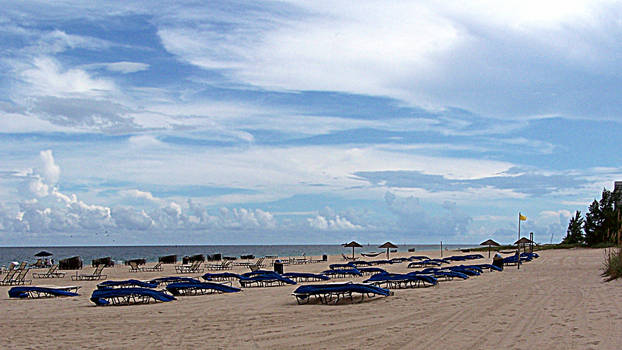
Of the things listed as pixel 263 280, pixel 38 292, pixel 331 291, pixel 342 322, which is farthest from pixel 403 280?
pixel 38 292

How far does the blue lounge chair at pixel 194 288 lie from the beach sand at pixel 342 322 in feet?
3.82

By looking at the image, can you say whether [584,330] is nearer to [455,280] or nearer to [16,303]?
[455,280]

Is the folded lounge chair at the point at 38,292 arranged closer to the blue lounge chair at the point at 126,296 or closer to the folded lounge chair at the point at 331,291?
the blue lounge chair at the point at 126,296

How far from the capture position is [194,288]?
1477cm

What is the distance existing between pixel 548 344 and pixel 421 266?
21.1 meters

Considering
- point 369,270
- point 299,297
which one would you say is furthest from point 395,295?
point 369,270

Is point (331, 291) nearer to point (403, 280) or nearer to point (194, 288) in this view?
point (403, 280)

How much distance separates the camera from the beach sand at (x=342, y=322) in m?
7.55

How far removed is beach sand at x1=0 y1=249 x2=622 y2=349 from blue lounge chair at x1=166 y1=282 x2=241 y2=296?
3.82 feet

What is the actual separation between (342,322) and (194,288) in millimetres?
6525

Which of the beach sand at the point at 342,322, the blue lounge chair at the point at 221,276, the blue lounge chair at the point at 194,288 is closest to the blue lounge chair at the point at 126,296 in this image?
the beach sand at the point at 342,322

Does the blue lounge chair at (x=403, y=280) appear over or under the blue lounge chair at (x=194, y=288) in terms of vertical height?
over

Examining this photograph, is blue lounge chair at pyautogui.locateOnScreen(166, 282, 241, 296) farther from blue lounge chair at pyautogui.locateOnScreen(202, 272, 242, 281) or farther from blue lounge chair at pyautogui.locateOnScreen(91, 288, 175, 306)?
blue lounge chair at pyautogui.locateOnScreen(202, 272, 242, 281)

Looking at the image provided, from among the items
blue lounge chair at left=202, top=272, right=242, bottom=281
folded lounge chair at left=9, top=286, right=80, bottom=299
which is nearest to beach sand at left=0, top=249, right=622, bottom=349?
folded lounge chair at left=9, top=286, right=80, bottom=299
